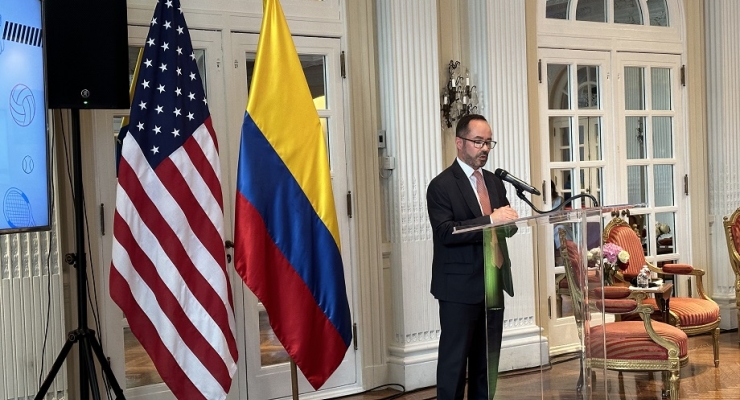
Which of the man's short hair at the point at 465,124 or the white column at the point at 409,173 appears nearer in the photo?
the man's short hair at the point at 465,124

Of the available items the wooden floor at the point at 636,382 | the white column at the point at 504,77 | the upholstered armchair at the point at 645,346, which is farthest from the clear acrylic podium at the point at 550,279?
the white column at the point at 504,77

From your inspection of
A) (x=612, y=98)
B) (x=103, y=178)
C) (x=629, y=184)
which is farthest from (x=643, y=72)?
(x=103, y=178)

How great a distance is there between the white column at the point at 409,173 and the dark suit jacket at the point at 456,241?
57.0 inches

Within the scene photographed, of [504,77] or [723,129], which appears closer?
[504,77]

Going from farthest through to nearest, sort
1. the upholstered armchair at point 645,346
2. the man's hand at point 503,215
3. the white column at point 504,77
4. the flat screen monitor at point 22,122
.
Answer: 1. the white column at point 504,77
2. the upholstered armchair at point 645,346
3. the man's hand at point 503,215
4. the flat screen monitor at point 22,122

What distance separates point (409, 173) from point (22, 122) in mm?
2885

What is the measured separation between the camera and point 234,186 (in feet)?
18.4

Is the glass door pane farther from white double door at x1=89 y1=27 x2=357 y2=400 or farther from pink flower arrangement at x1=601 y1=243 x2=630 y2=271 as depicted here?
white double door at x1=89 y1=27 x2=357 y2=400

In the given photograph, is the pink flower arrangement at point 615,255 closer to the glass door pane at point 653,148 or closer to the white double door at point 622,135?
the white double door at point 622,135

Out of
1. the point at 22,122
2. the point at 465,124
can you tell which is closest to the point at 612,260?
the point at 465,124

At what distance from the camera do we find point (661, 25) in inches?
310

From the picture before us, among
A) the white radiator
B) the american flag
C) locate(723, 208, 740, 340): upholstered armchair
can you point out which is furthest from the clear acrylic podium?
locate(723, 208, 740, 340): upholstered armchair

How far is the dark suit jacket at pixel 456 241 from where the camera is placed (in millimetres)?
4562

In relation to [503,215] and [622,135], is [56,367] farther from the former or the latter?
[622,135]
